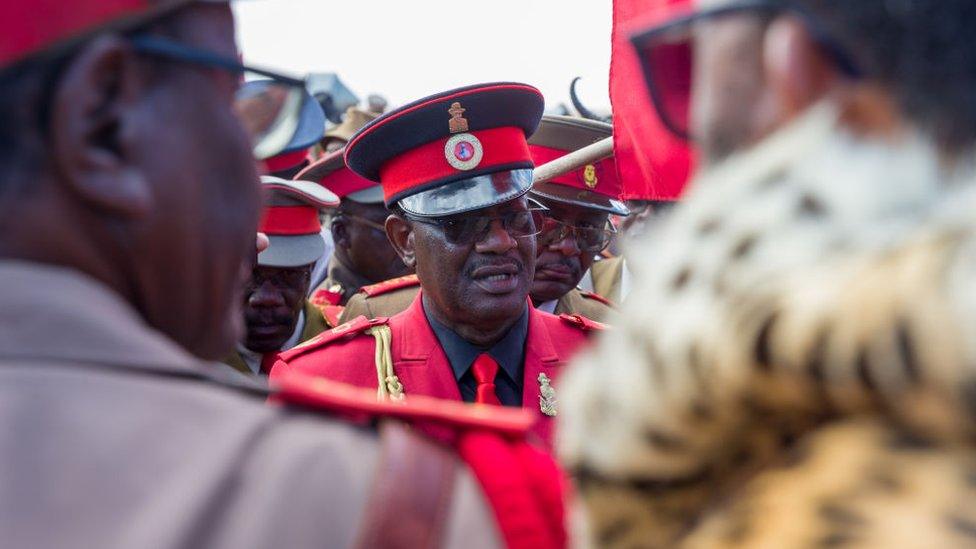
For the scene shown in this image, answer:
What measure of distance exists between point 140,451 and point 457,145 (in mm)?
2771

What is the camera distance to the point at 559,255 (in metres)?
5.31

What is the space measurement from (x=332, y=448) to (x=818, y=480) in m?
0.51

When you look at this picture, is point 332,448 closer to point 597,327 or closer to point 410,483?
point 410,483

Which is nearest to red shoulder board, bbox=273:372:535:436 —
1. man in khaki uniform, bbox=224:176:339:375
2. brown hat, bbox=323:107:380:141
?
man in khaki uniform, bbox=224:176:339:375

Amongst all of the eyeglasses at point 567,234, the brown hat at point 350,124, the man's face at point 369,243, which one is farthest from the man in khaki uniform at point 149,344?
the brown hat at point 350,124

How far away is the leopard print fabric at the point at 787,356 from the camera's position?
2.79 feet

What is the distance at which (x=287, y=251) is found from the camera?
205 inches

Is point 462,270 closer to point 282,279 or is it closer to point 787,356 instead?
point 282,279

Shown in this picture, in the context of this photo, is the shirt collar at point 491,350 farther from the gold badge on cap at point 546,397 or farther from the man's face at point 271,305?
the man's face at point 271,305

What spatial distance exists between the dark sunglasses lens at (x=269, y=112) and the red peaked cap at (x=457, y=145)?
2.03 meters

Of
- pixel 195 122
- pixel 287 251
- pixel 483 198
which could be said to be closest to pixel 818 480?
pixel 195 122

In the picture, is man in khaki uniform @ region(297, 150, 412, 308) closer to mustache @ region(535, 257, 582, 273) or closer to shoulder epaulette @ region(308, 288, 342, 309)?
shoulder epaulette @ region(308, 288, 342, 309)

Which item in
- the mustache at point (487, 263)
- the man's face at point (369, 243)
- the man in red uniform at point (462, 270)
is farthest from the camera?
the man's face at point (369, 243)

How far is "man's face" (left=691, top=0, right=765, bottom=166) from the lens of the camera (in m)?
1.07
